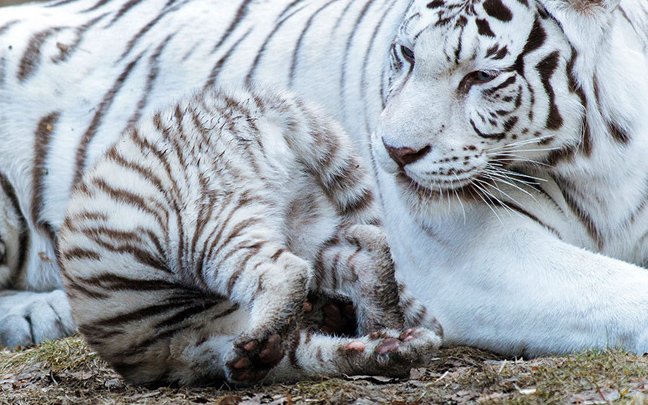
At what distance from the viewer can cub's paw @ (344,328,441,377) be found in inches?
86.5

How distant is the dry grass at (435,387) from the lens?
6.52ft

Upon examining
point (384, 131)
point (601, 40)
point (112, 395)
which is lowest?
point (112, 395)

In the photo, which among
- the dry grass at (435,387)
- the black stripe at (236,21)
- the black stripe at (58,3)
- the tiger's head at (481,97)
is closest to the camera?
the dry grass at (435,387)

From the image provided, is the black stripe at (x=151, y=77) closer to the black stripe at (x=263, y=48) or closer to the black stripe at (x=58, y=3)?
the black stripe at (x=263, y=48)

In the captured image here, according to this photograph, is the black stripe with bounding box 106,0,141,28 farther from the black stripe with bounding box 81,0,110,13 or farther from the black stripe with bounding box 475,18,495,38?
the black stripe with bounding box 475,18,495,38

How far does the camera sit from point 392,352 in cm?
219

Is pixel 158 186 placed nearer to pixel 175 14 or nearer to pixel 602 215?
pixel 602 215

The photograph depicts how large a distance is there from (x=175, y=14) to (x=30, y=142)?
2.76ft

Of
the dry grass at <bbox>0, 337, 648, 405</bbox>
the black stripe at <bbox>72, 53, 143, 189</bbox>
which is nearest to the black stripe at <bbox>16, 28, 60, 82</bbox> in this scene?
the black stripe at <bbox>72, 53, 143, 189</bbox>

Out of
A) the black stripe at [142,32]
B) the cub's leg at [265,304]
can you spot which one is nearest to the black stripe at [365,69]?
the black stripe at [142,32]

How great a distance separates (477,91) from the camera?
2521 millimetres

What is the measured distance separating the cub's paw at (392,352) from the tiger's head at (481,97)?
50 cm

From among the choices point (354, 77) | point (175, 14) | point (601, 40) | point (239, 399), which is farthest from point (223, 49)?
point (239, 399)

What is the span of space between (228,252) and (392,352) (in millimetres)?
477
